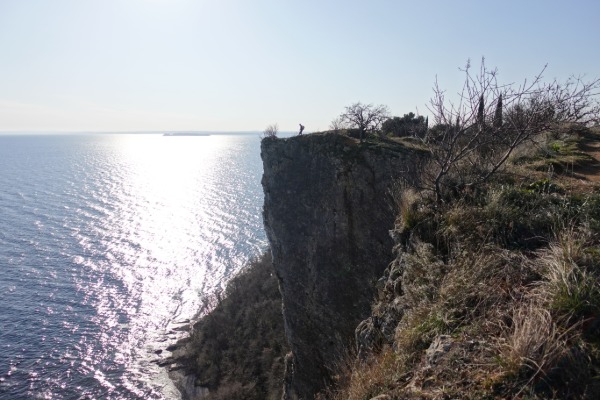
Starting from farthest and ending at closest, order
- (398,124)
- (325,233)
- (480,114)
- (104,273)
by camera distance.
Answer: (104,273) < (398,124) < (325,233) < (480,114)

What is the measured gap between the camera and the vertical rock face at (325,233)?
1761 centimetres

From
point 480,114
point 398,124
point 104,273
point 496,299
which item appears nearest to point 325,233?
point 398,124

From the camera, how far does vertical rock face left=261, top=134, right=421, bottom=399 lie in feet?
57.8

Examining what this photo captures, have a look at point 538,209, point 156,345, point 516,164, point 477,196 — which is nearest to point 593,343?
point 538,209

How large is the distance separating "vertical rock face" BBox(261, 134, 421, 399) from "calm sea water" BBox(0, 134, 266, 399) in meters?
19.3

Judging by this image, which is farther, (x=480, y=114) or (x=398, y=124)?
(x=398, y=124)

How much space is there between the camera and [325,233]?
19578 millimetres

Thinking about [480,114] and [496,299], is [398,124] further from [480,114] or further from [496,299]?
[496,299]

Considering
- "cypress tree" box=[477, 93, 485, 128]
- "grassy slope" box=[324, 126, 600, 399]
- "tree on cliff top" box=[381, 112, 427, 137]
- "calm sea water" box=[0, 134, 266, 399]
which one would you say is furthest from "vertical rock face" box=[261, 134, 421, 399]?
"calm sea water" box=[0, 134, 266, 399]

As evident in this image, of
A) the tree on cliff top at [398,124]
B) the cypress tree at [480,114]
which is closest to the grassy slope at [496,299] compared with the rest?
the cypress tree at [480,114]

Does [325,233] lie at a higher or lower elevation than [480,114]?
lower

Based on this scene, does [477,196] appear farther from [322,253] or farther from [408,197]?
[322,253]

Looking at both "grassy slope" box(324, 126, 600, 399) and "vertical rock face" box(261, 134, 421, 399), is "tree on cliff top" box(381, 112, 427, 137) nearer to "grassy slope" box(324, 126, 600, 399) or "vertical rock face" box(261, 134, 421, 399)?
"vertical rock face" box(261, 134, 421, 399)

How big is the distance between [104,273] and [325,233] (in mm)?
38568
